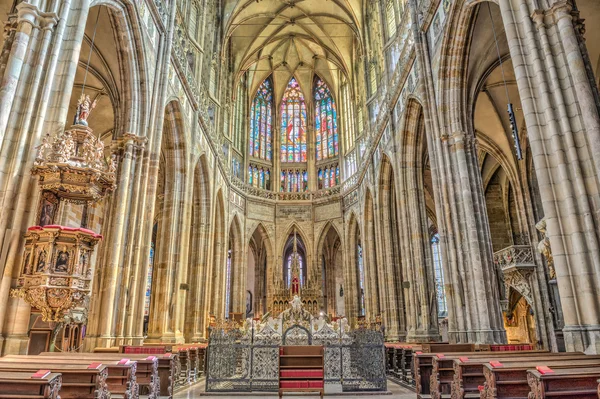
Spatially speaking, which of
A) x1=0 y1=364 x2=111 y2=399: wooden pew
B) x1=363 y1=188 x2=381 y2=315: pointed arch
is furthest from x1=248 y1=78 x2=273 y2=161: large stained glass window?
x1=0 y1=364 x2=111 y2=399: wooden pew

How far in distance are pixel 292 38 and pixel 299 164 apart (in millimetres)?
10107

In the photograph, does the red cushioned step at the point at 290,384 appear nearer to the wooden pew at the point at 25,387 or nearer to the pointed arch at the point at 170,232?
the wooden pew at the point at 25,387

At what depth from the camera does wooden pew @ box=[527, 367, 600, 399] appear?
3994 millimetres

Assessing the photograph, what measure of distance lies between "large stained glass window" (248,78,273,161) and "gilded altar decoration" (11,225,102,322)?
25485 millimetres

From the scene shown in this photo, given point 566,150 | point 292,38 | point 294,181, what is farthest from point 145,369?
point 292,38

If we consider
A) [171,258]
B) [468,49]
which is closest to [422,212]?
[468,49]

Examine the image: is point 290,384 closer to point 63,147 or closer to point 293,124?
point 63,147

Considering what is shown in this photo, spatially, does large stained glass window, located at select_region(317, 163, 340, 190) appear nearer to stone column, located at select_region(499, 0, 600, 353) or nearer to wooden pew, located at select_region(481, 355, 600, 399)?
stone column, located at select_region(499, 0, 600, 353)

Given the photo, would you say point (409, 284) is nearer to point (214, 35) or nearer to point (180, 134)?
point (180, 134)

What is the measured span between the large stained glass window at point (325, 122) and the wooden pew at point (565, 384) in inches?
1124

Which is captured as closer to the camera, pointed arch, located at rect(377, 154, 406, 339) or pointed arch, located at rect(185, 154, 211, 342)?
pointed arch, located at rect(377, 154, 406, 339)

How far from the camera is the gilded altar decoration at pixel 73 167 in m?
6.49

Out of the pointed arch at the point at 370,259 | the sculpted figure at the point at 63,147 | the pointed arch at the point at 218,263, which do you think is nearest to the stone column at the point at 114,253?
the sculpted figure at the point at 63,147

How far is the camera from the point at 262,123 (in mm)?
33469
